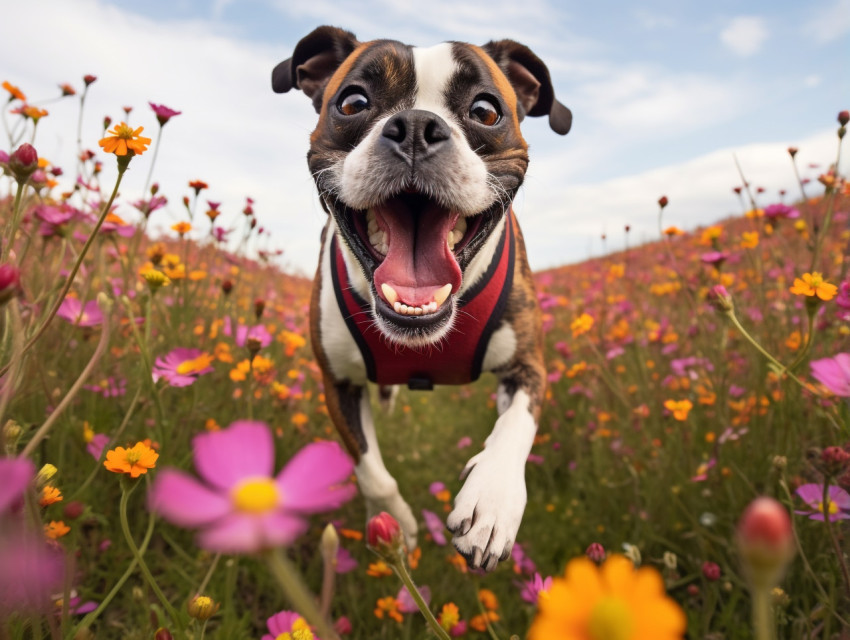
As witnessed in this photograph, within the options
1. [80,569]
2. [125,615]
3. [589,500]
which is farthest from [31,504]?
[589,500]

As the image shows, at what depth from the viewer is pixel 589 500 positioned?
10.1 feet

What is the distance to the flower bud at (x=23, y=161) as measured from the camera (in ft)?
4.10

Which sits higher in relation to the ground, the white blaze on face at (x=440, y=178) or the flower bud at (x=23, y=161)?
the white blaze on face at (x=440, y=178)

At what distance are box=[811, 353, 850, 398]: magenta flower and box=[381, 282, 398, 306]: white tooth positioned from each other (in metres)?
1.27

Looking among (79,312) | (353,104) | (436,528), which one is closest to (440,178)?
(353,104)

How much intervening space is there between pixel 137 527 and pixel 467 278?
1.72m

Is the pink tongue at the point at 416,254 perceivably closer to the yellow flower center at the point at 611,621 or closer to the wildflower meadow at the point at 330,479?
the wildflower meadow at the point at 330,479

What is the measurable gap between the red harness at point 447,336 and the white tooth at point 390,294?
0.37 metres

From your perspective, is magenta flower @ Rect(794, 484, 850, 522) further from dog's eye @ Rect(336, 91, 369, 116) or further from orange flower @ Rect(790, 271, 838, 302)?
dog's eye @ Rect(336, 91, 369, 116)

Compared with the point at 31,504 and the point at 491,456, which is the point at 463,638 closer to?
the point at 491,456

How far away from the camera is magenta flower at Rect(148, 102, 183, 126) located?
205cm

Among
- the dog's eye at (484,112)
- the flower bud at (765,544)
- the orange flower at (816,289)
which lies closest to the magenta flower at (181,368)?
the dog's eye at (484,112)

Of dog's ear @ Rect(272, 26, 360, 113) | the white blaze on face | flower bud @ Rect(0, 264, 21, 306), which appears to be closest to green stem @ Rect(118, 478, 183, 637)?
flower bud @ Rect(0, 264, 21, 306)

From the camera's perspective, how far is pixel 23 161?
1.26 meters
